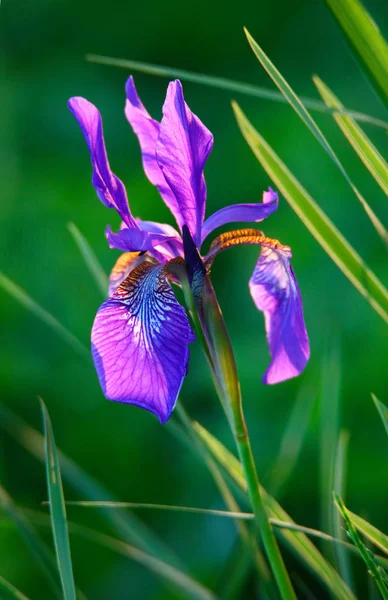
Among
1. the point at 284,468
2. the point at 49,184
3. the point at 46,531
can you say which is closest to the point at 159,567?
the point at 284,468

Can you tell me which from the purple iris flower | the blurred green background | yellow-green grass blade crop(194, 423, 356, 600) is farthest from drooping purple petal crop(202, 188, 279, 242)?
the blurred green background

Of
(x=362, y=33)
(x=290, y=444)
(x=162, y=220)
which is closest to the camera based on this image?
(x=362, y=33)

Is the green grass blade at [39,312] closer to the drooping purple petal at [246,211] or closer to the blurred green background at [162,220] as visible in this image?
the drooping purple petal at [246,211]

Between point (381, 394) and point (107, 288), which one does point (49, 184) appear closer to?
point (381, 394)

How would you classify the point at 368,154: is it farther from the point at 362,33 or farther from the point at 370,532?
the point at 370,532

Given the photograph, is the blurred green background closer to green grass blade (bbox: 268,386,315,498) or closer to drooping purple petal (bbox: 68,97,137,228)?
green grass blade (bbox: 268,386,315,498)

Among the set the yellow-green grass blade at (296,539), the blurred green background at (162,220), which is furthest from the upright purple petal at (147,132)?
the blurred green background at (162,220)

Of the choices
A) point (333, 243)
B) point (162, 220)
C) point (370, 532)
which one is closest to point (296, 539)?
point (370, 532)
